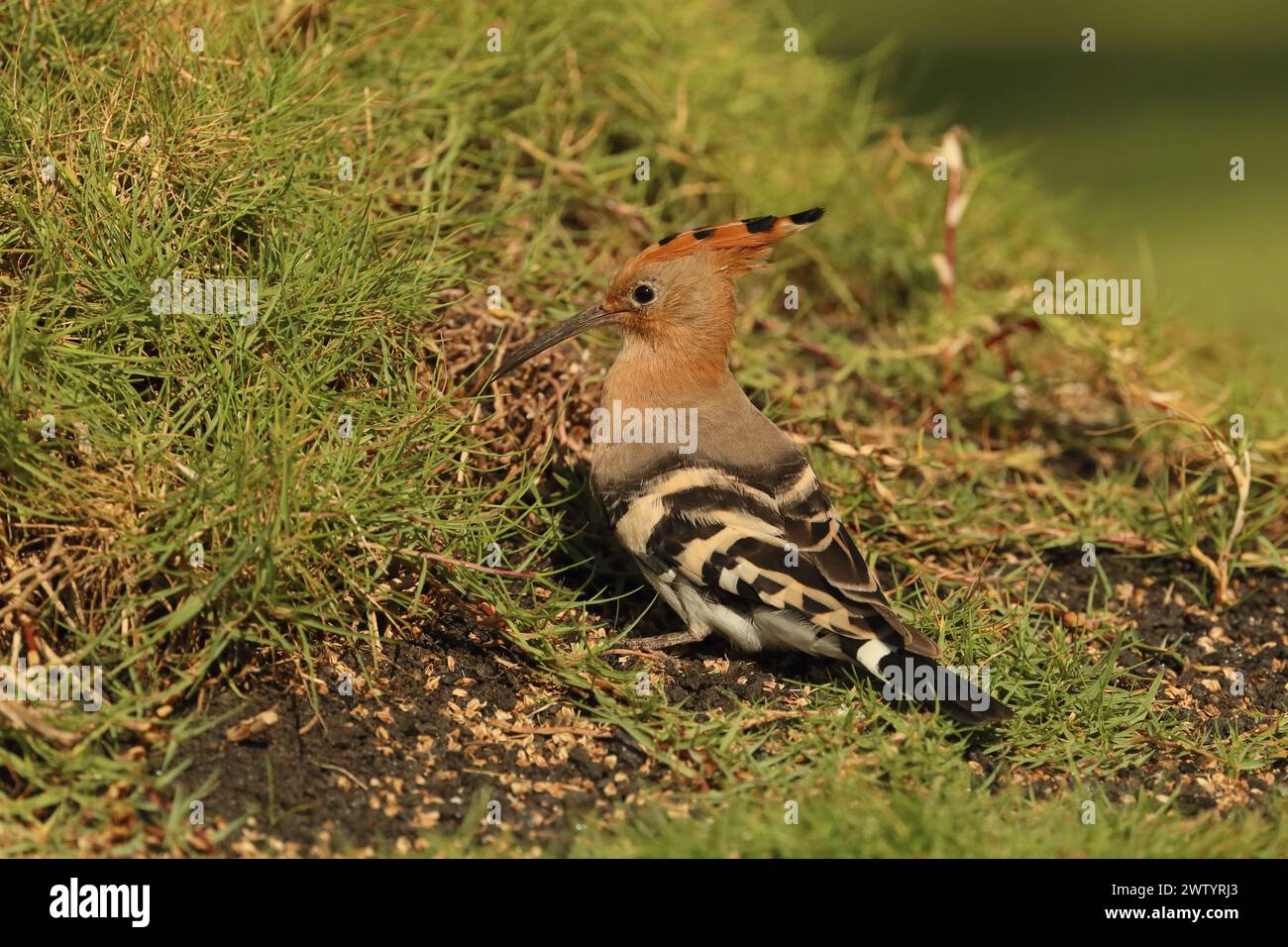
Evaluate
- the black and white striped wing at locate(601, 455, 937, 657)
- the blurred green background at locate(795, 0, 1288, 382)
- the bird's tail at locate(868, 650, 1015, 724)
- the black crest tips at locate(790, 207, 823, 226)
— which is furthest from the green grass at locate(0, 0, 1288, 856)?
the blurred green background at locate(795, 0, 1288, 382)

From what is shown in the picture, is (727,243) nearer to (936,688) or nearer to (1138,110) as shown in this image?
(936,688)

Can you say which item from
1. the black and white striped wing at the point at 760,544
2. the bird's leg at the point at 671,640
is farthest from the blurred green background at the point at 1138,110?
the bird's leg at the point at 671,640

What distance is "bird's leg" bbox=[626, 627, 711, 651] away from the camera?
143 inches

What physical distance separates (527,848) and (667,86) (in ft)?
10.9

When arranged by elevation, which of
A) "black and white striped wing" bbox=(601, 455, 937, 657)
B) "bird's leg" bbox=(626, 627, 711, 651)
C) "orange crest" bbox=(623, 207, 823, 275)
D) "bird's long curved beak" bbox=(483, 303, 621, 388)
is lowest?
"bird's leg" bbox=(626, 627, 711, 651)

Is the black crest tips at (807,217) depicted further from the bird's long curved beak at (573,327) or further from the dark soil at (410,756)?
the dark soil at (410,756)

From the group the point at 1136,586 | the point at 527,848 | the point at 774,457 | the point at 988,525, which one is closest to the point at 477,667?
the point at 527,848

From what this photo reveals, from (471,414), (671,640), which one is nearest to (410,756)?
(671,640)

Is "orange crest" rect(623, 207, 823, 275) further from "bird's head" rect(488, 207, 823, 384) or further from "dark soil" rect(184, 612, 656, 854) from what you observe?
"dark soil" rect(184, 612, 656, 854)

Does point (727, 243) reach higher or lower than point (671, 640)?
higher

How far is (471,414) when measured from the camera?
147 inches

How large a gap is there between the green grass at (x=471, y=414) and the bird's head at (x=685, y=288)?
432 millimetres

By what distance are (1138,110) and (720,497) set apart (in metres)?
8.80

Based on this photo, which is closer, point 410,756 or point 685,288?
point 410,756
